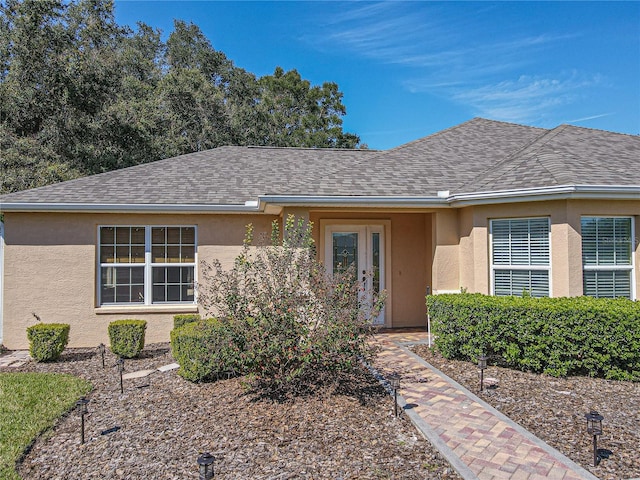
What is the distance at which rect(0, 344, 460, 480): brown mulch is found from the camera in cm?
404

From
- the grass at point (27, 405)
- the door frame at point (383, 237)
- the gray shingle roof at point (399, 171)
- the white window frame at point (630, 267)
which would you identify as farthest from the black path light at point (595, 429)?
the door frame at point (383, 237)

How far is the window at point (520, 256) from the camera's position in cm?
788

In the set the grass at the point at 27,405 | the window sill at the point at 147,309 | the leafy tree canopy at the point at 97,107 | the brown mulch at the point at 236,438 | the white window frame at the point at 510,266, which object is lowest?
the grass at the point at 27,405

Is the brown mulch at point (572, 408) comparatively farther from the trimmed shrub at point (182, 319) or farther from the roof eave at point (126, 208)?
the roof eave at point (126, 208)

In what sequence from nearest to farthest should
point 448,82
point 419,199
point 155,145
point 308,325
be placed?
point 308,325 → point 419,199 → point 448,82 → point 155,145

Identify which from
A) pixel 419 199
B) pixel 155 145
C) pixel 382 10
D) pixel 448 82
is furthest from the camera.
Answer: pixel 155 145

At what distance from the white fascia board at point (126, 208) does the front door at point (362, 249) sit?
7.16ft

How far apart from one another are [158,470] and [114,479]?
0.39 meters

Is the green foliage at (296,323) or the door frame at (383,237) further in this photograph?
the door frame at (383,237)

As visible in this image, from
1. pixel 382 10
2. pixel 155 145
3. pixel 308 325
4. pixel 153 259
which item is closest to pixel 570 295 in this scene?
pixel 308 325

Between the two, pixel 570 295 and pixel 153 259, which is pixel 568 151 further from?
pixel 153 259

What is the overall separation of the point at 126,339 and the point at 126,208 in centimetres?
298

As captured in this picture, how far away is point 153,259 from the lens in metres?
10.1

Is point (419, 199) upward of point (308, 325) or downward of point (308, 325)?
upward
